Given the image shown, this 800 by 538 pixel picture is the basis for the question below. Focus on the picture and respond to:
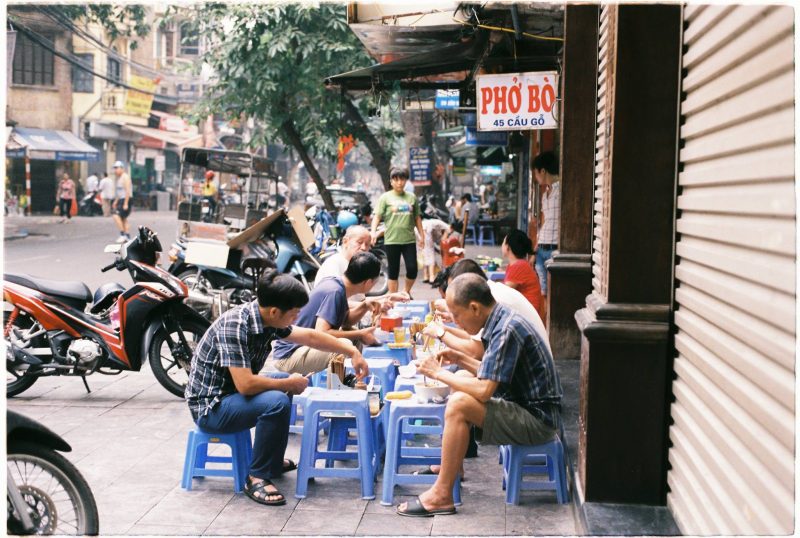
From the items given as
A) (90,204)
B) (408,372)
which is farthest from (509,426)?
(90,204)

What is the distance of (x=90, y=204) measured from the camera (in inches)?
1316

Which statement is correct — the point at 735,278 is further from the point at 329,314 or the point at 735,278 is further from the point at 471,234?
the point at 471,234

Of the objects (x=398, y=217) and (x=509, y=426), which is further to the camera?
(x=398, y=217)

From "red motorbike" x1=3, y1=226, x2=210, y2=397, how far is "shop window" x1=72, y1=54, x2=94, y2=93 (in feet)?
104

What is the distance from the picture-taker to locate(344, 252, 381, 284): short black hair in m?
5.92

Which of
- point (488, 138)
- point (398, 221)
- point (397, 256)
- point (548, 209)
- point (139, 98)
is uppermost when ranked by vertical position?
point (139, 98)

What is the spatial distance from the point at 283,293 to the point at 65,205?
28.7m

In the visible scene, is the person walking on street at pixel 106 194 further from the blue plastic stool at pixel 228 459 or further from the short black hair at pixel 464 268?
the blue plastic stool at pixel 228 459

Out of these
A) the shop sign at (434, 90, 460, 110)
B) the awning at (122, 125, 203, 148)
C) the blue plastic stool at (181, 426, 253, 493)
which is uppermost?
the awning at (122, 125, 203, 148)

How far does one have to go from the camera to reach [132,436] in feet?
20.1

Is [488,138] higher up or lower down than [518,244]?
higher up

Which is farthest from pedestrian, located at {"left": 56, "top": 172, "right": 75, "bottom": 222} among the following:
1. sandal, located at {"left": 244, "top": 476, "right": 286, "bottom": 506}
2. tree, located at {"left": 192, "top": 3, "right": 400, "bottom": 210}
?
sandal, located at {"left": 244, "top": 476, "right": 286, "bottom": 506}

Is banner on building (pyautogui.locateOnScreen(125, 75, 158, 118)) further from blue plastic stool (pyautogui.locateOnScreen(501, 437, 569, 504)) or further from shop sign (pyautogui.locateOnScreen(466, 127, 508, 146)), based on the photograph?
blue plastic stool (pyautogui.locateOnScreen(501, 437, 569, 504))

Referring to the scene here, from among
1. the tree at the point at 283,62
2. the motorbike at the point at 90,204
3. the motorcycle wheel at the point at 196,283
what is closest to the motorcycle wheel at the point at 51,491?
the motorcycle wheel at the point at 196,283
